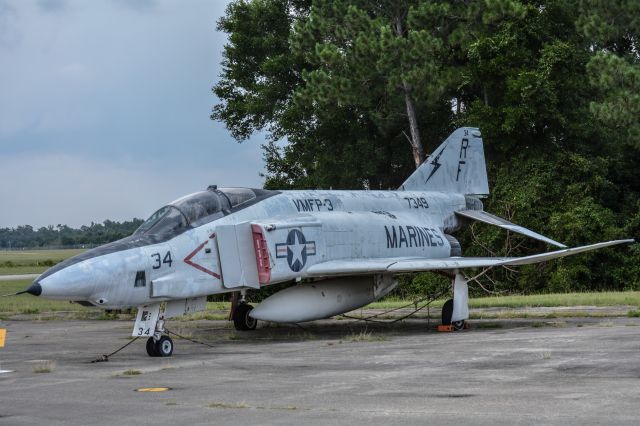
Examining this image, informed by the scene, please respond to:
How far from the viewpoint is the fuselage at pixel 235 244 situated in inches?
574

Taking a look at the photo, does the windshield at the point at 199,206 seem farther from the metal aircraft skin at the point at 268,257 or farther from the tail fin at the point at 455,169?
the tail fin at the point at 455,169

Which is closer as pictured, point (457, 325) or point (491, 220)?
point (457, 325)

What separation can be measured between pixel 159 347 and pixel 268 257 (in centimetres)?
301

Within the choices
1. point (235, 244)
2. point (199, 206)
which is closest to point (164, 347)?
point (235, 244)

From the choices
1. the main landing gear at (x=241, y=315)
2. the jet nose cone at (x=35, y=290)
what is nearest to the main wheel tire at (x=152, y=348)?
the jet nose cone at (x=35, y=290)

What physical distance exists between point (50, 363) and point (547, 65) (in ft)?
88.5

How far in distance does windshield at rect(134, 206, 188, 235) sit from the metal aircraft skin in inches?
0.7

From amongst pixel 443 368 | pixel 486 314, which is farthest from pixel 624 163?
pixel 443 368

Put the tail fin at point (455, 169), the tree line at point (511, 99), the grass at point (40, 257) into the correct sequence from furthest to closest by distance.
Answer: the grass at point (40, 257)
the tree line at point (511, 99)
the tail fin at point (455, 169)

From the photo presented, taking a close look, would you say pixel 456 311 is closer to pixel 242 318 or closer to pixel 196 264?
pixel 242 318

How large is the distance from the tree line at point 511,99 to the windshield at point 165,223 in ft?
69.4

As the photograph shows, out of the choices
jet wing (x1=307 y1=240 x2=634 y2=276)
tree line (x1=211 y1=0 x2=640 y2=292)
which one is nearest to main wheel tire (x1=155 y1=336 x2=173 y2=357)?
jet wing (x1=307 y1=240 x2=634 y2=276)

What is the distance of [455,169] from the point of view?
82.6 feet

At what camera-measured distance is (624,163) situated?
39.1 metres
